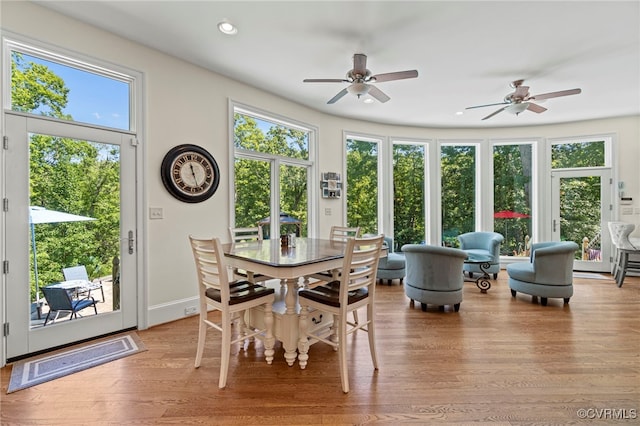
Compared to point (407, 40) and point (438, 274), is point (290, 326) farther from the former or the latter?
point (407, 40)

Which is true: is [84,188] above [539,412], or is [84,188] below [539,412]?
above

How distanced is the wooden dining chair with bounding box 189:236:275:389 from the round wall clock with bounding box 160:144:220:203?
1.31 meters

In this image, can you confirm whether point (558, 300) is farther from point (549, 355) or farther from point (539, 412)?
point (539, 412)

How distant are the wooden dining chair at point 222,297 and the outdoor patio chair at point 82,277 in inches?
49.4

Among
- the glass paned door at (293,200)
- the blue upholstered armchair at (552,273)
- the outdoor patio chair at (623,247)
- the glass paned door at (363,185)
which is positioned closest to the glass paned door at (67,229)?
the glass paned door at (293,200)

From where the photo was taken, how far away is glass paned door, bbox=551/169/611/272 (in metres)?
5.39

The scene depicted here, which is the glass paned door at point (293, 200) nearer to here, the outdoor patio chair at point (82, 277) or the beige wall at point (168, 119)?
the beige wall at point (168, 119)

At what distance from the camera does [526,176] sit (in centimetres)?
588

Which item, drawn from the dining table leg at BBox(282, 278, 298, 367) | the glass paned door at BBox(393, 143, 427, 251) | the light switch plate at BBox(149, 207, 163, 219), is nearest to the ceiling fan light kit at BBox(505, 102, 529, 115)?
the glass paned door at BBox(393, 143, 427, 251)

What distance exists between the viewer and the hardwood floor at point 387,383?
5.61 ft

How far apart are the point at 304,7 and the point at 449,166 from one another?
4.72m

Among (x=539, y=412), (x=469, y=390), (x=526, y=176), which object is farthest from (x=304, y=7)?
(x=526, y=176)

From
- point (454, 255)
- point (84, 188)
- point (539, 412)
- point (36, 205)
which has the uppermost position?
point (84, 188)

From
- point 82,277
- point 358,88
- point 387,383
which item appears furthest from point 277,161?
point 387,383
